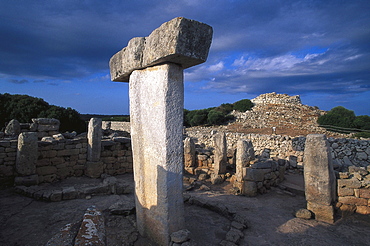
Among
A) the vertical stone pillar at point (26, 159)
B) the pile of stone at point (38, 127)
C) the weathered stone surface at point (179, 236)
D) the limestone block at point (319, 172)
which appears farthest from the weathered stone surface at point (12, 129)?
the limestone block at point (319, 172)

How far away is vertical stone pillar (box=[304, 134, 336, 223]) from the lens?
526 cm

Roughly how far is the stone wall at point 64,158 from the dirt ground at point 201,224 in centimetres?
91

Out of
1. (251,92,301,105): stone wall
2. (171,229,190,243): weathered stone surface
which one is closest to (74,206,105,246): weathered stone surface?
(171,229,190,243): weathered stone surface

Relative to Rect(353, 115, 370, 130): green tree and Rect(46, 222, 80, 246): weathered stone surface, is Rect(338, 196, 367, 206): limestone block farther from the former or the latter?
Rect(353, 115, 370, 130): green tree

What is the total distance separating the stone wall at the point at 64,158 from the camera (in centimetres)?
693

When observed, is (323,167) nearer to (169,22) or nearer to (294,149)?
(169,22)

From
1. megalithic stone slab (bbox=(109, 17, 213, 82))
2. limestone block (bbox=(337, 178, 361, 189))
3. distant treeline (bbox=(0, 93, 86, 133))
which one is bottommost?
limestone block (bbox=(337, 178, 361, 189))

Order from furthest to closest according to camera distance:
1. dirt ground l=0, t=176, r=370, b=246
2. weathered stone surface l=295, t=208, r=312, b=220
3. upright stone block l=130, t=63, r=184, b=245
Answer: weathered stone surface l=295, t=208, r=312, b=220 → dirt ground l=0, t=176, r=370, b=246 → upright stone block l=130, t=63, r=184, b=245

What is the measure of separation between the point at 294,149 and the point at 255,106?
20998 millimetres

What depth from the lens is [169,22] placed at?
9.44 feet

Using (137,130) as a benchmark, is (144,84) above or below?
above

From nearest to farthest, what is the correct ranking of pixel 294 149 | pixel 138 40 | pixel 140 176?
pixel 138 40 → pixel 140 176 → pixel 294 149

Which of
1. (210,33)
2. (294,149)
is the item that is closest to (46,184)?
(210,33)

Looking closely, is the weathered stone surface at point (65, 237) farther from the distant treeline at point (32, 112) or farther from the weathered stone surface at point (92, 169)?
the distant treeline at point (32, 112)
